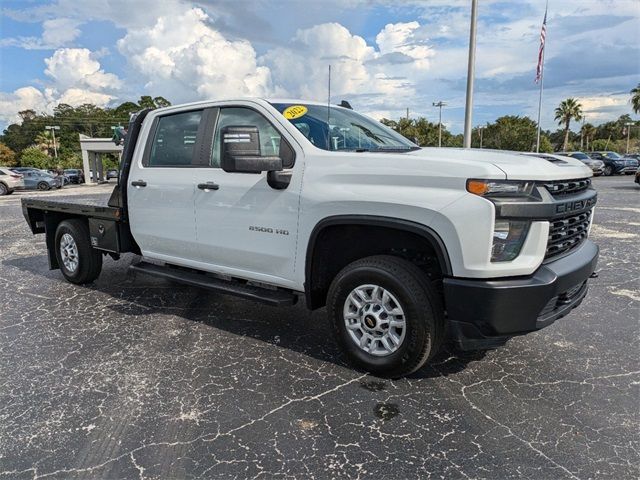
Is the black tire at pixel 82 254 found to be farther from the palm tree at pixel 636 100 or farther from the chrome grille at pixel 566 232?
the palm tree at pixel 636 100

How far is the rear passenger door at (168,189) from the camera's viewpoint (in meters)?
4.47

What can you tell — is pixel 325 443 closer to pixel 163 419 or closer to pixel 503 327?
pixel 163 419

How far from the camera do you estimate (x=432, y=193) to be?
303 cm

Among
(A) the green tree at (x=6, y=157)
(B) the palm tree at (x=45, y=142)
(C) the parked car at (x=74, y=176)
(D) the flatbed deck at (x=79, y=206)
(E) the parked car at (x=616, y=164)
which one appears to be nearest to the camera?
(D) the flatbed deck at (x=79, y=206)

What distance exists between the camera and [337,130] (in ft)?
13.1

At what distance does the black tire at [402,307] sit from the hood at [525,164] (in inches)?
30.5

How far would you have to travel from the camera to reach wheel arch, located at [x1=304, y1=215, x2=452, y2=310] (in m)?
3.06

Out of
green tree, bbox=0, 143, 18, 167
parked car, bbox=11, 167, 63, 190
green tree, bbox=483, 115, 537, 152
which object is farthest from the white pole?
green tree, bbox=0, 143, 18, 167

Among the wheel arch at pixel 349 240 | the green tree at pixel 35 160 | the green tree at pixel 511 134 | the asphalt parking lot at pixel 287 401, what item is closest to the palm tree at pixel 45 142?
the green tree at pixel 35 160

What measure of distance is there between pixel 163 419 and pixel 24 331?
2.30 meters

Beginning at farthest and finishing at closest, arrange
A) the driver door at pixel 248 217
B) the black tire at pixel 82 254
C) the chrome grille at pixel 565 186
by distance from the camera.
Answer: the black tire at pixel 82 254, the driver door at pixel 248 217, the chrome grille at pixel 565 186

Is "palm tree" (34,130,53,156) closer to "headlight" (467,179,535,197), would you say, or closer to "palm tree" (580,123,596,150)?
"palm tree" (580,123,596,150)

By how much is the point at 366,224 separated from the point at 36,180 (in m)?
30.3

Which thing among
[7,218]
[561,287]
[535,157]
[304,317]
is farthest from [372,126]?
[7,218]
